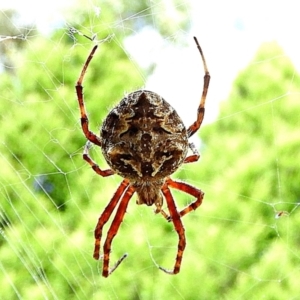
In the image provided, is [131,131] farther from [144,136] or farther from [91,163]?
[91,163]

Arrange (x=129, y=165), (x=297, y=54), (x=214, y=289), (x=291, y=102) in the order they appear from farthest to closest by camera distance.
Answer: (x=291, y=102) < (x=214, y=289) < (x=297, y=54) < (x=129, y=165)

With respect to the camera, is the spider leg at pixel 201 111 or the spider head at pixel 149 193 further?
the spider head at pixel 149 193

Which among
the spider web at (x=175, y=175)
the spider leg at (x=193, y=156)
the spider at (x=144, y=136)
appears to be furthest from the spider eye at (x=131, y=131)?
the spider web at (x=175, y=175)

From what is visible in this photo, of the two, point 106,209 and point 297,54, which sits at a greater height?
point 106,209

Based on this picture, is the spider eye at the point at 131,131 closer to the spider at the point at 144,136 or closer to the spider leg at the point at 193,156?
the spider at the point at 144,136

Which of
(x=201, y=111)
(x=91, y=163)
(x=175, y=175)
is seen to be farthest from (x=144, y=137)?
(x=175, y=175)

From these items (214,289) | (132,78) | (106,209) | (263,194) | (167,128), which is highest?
(167,128)

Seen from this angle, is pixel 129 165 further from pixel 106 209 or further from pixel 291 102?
pixel 291 102

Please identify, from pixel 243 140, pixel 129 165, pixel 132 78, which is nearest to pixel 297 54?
pixel 243 140
